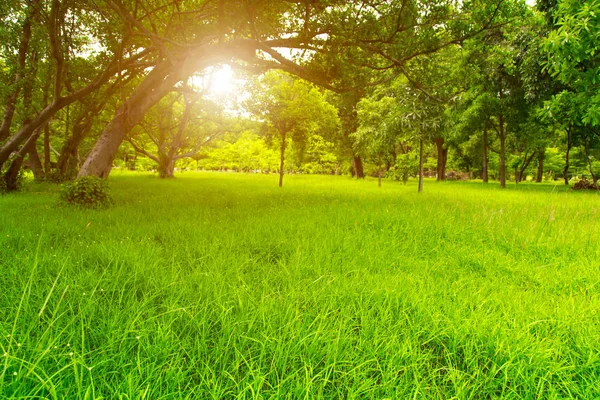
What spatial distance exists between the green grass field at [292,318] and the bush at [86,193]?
285 cm

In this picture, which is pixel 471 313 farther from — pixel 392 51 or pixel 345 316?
pixel 392 51

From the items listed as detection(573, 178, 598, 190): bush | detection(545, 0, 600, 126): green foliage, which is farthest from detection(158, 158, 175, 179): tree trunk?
detection(573, 178, 598, 190): bush

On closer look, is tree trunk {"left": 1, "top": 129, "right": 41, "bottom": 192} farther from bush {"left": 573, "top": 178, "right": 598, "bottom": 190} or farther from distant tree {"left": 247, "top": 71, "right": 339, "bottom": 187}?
bush {"left": 573, "top": 178, "right": 598, "bottom": 190}

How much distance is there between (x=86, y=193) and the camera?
7.05 m

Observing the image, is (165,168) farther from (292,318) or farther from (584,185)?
(584,185)

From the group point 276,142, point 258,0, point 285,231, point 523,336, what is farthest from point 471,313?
point 276,142

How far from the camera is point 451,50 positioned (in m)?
8.73

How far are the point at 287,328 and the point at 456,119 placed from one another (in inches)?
892

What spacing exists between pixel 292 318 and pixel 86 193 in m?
7.65

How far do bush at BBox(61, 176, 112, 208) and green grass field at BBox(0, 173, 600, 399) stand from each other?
2852 mm

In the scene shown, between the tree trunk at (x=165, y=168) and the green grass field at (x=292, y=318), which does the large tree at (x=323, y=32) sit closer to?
the green grass field at (x=292, y=318)

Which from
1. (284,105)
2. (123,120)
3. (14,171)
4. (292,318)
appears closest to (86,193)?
(123,120)

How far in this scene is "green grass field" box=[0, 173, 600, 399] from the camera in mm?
1569

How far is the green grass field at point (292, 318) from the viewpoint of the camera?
1569 mm
